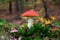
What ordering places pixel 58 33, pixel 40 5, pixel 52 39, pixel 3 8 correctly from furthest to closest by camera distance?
pixel 3 8, pixel 40 5, pixel 58 33, pixel 52 39

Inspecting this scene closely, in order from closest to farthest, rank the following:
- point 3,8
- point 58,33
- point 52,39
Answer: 1. point 52,39
2. point 58,33
3. point 3,8

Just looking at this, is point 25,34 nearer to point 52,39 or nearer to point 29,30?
point 29,30

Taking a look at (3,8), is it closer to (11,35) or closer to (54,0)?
(54,0)

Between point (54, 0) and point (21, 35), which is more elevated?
point (21, 35)

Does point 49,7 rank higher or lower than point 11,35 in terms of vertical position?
lower

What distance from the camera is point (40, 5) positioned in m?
26.1

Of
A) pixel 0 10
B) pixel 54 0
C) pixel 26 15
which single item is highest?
pixel 26 15

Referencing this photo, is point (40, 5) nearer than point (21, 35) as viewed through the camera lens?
No

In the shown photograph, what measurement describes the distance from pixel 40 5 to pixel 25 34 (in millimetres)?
19719

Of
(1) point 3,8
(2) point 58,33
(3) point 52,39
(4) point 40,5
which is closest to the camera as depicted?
(3) point 52,39

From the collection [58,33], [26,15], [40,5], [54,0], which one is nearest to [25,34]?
[26,15]

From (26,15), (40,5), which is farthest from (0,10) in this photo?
(26,15)

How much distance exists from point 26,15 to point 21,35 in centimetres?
64

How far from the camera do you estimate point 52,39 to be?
20.9 feet
